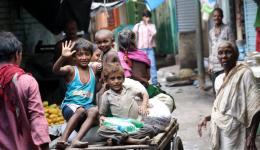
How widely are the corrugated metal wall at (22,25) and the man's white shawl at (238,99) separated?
657 centimetres

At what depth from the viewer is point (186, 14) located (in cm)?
1748

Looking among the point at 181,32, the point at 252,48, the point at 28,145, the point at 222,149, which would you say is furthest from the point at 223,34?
the point at 181,32

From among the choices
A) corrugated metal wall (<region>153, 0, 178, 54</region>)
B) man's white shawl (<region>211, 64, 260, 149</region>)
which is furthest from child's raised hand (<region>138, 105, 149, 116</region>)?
corrugated metal wall (<region>153, 0, 178, 54</region>)

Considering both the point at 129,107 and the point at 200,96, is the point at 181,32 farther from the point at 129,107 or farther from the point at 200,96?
the point at 129,107

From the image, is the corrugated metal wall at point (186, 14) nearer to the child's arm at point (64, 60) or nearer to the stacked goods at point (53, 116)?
the stacked goods at point (53, 116)

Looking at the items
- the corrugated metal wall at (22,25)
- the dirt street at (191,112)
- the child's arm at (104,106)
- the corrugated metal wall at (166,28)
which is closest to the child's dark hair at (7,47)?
the child's arm at (104,106)

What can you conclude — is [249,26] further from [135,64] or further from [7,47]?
[7,47]

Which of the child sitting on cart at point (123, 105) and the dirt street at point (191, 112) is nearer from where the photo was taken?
the child sitting on cart at point (123, 105)

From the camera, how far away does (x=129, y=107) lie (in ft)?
16.7

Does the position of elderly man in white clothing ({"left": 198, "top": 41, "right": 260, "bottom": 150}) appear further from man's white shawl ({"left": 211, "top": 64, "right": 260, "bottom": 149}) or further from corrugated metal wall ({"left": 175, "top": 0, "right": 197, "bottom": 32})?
corrugated metal wall ({"left": 175, "top": 0, "right": 197, "bottom": 32})

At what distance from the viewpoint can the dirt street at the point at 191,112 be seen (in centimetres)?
828

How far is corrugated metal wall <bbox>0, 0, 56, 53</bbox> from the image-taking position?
35.2 ft

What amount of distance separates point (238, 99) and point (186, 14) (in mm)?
12818

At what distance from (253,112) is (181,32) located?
1273 cm
